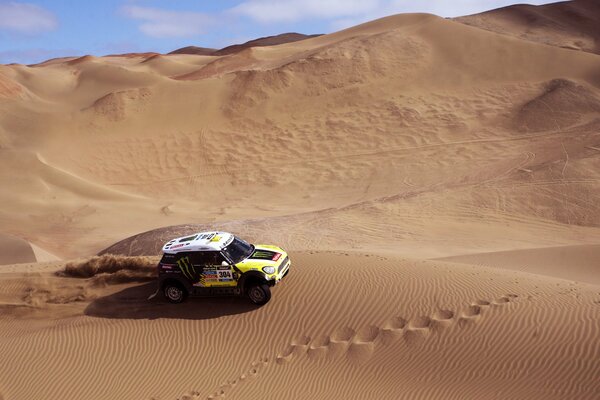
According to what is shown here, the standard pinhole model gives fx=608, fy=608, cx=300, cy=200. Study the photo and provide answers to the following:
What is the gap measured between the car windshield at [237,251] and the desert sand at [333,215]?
2.77 feet

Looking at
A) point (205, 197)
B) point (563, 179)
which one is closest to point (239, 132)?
point (205, 197)

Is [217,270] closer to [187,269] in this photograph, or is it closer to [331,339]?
[187,269]

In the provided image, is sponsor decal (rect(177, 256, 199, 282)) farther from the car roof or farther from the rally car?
the car roof

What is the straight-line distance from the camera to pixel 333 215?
67.2ft

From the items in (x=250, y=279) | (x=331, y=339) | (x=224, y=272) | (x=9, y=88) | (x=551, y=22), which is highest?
(x=551, y=22)

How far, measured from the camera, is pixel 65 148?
3403 centimetres

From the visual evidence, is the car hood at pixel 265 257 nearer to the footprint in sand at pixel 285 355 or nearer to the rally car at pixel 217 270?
the rally car at pixel 217 270

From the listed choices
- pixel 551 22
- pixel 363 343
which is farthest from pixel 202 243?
pixel 551 22

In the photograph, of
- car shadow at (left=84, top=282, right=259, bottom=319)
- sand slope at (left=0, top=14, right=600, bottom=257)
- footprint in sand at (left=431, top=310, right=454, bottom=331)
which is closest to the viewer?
footprint in sand at (left=431, top=310, right=454, bottom=331)

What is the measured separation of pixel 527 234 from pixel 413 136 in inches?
544

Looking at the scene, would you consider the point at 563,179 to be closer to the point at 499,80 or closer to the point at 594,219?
the point at 594,219

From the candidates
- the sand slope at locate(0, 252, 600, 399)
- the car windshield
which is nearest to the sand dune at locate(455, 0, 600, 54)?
the sand slope at locate(0, 252, 600, 399)

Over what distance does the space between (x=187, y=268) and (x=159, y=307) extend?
3.38ft

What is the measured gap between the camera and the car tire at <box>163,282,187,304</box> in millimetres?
10906
